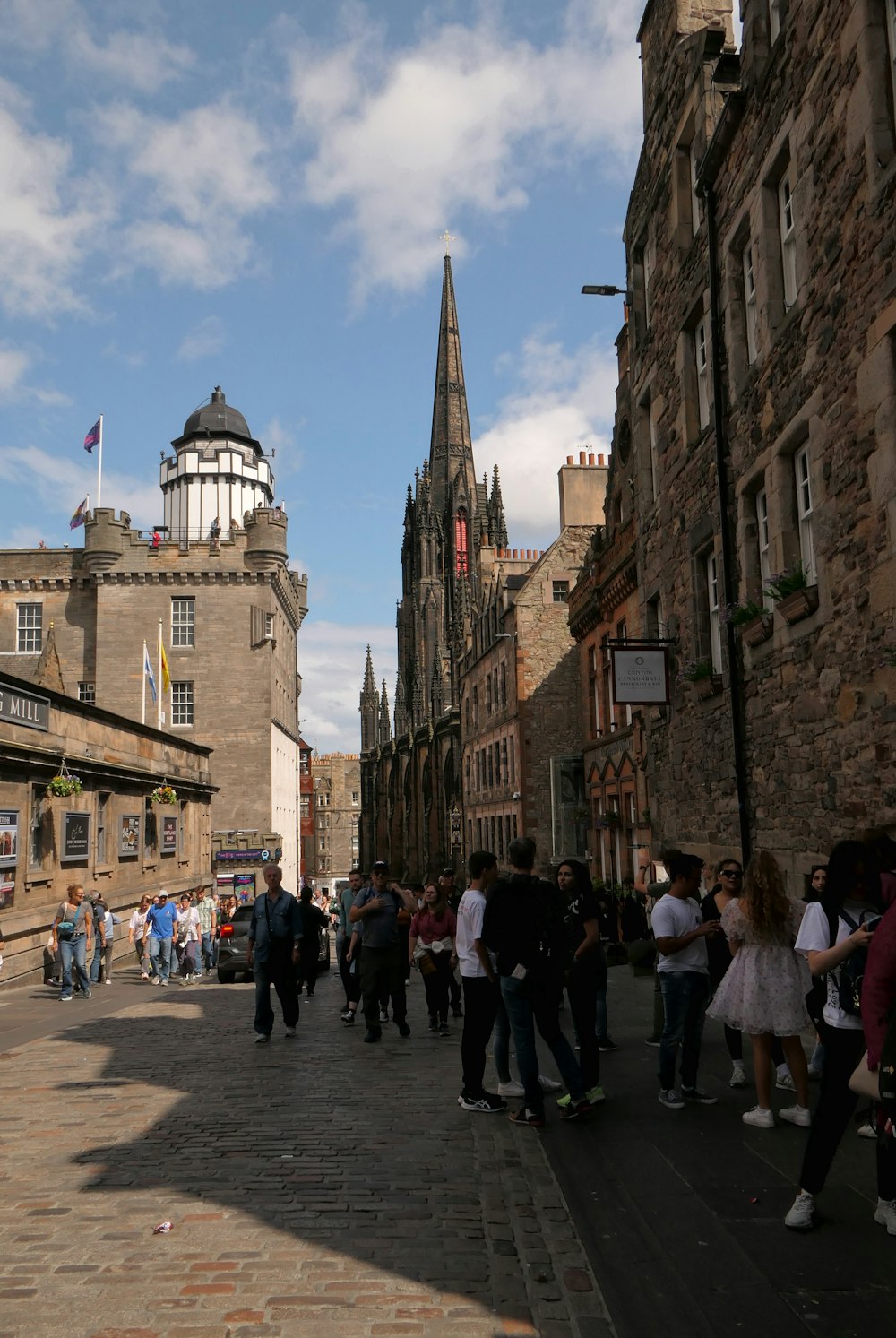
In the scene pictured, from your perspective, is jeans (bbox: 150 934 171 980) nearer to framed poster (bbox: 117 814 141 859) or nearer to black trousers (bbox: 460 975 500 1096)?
framed poster (bbox: 117 814 141 859)

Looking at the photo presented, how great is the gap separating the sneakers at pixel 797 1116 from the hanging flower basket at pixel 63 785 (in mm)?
14633

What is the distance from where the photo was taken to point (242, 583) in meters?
50.0

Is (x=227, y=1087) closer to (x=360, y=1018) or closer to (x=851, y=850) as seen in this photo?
(x=360, y=1018)

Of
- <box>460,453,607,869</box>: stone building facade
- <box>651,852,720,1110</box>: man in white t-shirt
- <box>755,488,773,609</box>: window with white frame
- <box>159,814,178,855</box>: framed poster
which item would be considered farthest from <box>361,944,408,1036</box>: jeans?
<box>460,453,607,869</box>: stone building facade

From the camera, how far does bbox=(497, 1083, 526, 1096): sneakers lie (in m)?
8.36

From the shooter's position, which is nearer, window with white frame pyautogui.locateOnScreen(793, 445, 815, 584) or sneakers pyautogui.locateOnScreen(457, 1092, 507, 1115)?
sneakers pyautogui.locateOnScreen(457, 1092, 507, 1115)

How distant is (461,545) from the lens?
341 ft

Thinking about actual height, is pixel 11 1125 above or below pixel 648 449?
below

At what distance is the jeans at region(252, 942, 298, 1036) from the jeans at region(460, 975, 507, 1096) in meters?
3.47

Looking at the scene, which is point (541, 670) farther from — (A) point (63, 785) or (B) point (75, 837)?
(A) point (63, 785)

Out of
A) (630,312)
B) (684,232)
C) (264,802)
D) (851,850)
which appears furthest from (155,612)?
(851,850)

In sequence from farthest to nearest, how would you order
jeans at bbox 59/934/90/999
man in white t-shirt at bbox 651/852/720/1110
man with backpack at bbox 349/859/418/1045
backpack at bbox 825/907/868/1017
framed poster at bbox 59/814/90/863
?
1. framed poster at bbox 59/814/90/863
2. jeans at bbox 59/934/90/999
3. man with backpack at bbox 349/859/418/1045
4. man in white t-shirt at bbox 651/852/720/1110
5. backpack at bbox 825/907/868/1017

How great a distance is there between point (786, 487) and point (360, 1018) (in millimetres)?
7805

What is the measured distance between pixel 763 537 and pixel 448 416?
103261mm
